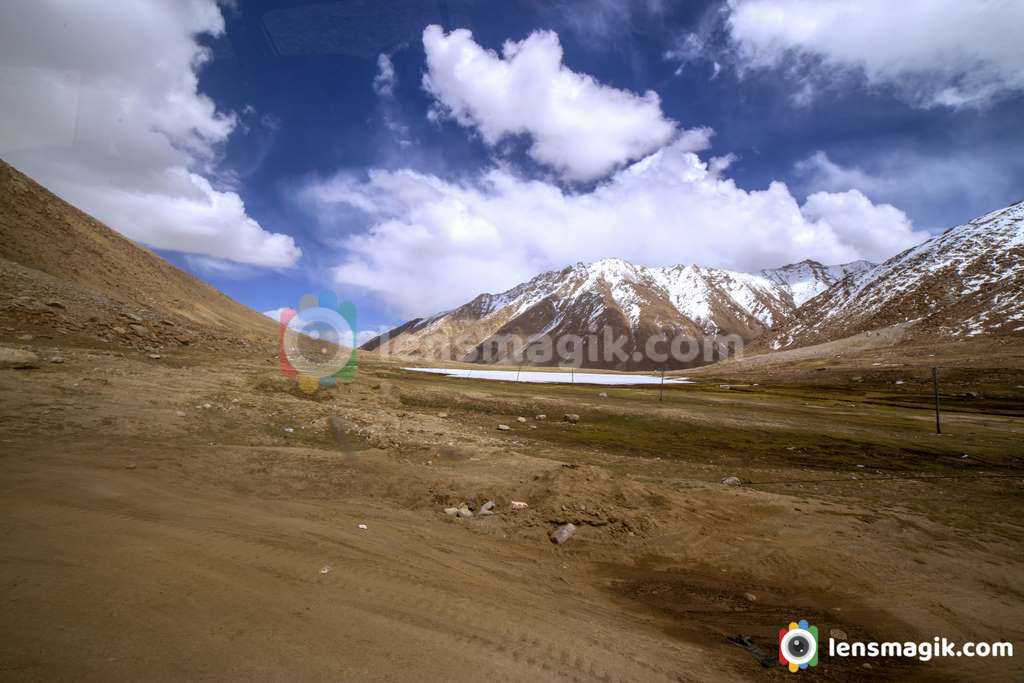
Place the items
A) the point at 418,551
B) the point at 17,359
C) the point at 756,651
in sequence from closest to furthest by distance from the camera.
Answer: the point at 756,651, the point at 418,551, the point at 17,359

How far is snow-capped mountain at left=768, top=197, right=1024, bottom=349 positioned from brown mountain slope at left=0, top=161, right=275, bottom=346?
472 ft

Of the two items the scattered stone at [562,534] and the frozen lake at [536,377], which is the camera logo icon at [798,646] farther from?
the frozen lake at [536,377]

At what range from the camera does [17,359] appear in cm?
1391

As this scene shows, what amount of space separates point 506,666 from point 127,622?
327cm

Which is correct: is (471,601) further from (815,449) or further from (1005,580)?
(815,449)

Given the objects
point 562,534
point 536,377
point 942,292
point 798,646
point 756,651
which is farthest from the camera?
point 942,292

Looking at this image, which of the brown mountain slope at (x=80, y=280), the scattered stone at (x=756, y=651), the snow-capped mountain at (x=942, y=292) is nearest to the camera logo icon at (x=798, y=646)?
the scattered stone at (x=756, y=651)

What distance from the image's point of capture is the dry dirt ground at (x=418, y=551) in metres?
3.83

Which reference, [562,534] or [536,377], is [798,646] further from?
[536,377]

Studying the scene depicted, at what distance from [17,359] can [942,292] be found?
18477 cm

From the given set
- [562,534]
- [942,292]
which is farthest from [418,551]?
[942,292]

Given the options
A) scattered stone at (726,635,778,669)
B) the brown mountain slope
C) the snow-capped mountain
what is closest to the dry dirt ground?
scattered stone at (726,635,778,669)

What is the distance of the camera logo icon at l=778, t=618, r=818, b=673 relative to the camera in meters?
5.52

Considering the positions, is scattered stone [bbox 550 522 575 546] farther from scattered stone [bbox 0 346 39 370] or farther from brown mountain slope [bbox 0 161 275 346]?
brown mountain slope [bbox 0 161 275 346]
